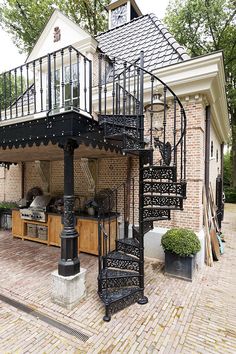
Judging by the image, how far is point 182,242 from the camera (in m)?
4.05

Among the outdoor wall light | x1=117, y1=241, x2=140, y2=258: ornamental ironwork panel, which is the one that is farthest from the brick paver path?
the outdoor wall light

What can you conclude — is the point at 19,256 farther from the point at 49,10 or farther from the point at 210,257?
the point at 49,10

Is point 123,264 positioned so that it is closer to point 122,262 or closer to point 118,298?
point 122,262

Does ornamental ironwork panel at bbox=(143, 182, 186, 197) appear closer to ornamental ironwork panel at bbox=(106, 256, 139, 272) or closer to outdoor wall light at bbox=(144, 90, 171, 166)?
outdoor wall light at bbox=(144, 90, 171, 166)

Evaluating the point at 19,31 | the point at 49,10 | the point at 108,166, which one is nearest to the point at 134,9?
the point at 49,10

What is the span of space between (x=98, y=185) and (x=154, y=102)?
132 inches

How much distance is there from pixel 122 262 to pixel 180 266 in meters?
1.37

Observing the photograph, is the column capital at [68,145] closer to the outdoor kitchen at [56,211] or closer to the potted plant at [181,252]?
the outdoor kitchen at [56,211]

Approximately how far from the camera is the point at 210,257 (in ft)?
15.6

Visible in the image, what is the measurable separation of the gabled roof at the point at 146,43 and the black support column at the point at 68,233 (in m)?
3.57

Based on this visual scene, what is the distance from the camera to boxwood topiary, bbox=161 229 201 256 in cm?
399

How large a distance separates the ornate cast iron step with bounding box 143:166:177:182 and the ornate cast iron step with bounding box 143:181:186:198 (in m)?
0.10

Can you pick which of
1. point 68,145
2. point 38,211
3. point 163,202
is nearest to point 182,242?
point 163,202

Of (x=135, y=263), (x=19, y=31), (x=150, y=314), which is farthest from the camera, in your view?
(x=19, y=31)
